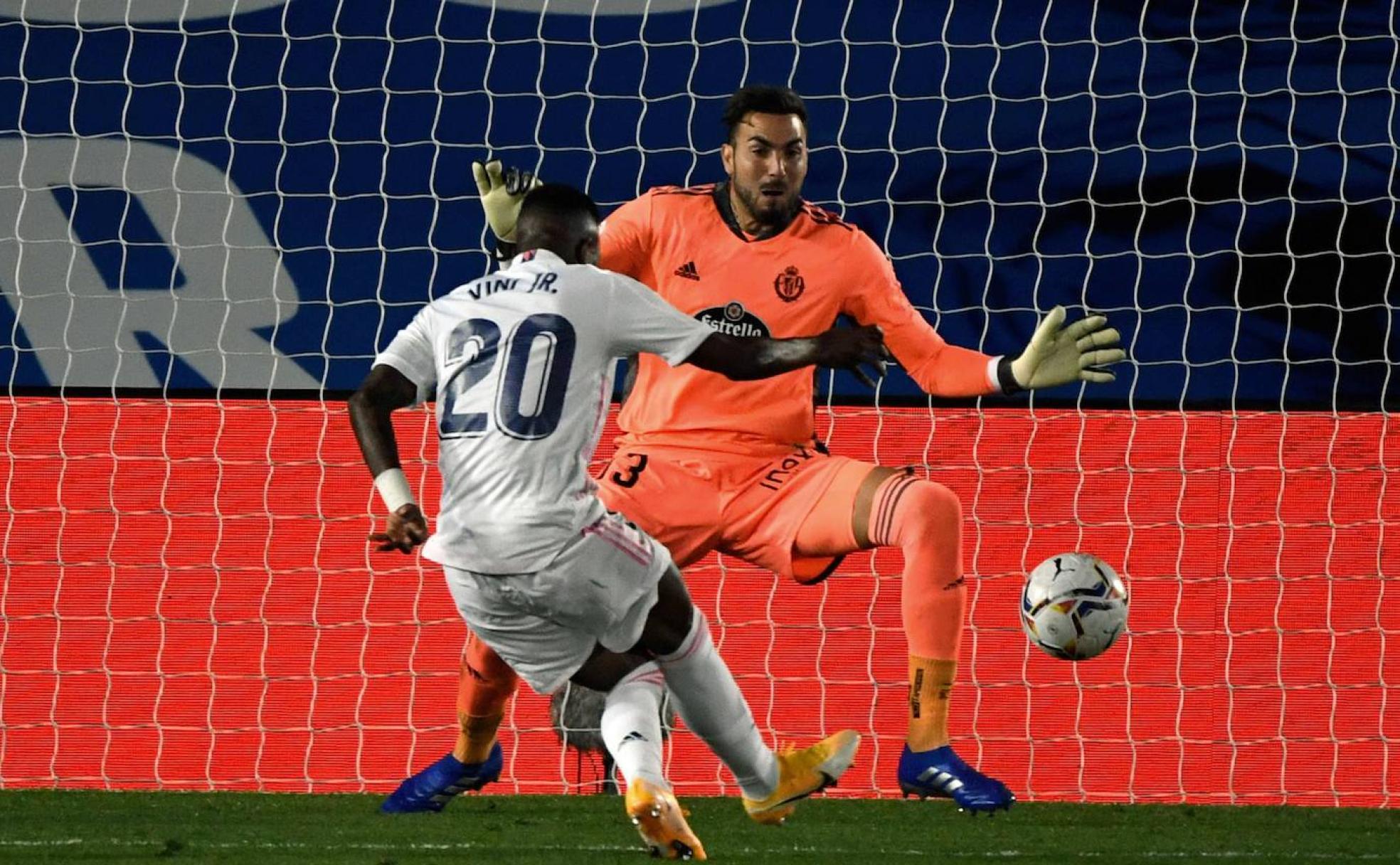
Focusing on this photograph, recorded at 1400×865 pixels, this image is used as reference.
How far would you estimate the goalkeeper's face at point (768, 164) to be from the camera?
16.9 feet

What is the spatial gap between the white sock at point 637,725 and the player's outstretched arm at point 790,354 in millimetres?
657

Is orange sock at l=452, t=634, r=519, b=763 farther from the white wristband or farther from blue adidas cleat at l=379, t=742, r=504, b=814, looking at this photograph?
the white wristband

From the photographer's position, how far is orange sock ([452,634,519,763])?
489 centimetres

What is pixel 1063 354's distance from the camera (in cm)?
469

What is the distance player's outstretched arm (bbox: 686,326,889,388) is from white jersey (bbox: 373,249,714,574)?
0.05 meters

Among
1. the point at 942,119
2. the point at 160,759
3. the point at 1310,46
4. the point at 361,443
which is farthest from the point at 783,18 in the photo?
the point at 361,443

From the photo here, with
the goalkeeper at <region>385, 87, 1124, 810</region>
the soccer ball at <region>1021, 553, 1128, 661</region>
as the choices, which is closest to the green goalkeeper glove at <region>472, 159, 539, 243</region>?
the goalkeeper at <region>385, 87, 1124, 810</region>

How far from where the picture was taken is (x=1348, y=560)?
7297mm

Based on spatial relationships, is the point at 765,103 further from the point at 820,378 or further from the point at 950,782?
the point at 820,378

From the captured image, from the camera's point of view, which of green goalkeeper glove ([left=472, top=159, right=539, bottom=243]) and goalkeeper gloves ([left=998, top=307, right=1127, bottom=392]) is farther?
green goalkeeper glove ([left=472, top=159, right=539, bottom=243])

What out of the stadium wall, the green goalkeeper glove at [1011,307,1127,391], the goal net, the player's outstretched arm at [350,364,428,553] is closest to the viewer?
the player's outstretched arm at [350,364,428,553]

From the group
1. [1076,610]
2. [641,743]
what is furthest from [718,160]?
[641,743]

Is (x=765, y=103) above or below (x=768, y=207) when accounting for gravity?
above

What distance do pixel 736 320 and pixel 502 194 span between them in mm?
714
